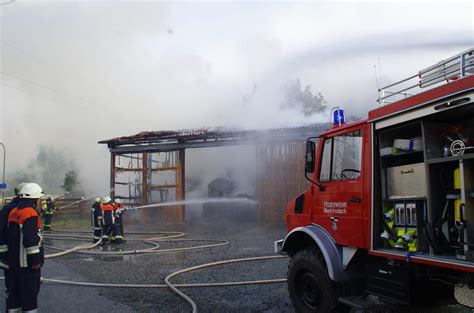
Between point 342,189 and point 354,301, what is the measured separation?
1167mm

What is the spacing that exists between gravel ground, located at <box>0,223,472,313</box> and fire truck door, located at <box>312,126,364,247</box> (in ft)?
3.15

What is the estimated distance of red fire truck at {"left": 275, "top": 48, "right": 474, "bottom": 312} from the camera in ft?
9.75

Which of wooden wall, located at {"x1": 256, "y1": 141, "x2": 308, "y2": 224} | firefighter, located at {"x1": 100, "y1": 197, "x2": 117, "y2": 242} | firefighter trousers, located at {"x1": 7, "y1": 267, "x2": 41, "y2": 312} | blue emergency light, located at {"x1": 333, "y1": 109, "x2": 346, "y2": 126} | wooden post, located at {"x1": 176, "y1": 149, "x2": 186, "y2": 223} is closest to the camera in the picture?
firefighter trousers, located at {"x1": 7, "y1": 267, "x2": 41, "y2": 312}

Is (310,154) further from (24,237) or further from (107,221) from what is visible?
(107,221)

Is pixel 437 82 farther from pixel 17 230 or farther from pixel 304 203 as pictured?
pixel 17 230

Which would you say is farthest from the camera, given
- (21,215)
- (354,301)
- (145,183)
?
(145,183)

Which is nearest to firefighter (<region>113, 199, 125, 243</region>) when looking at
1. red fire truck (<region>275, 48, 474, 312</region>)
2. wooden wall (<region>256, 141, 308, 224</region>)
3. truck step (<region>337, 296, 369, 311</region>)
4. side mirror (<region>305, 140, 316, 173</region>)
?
wooden wall (<region>256, 141, 308, 224</region>)

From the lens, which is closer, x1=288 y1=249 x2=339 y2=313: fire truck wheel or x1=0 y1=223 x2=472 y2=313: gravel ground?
x1=288 y1=249 x2=339 y2=313: fire truck wheel

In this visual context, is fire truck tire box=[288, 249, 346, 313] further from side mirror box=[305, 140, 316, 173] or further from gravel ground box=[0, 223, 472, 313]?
side mirror box=[305, 140, 316, 173]

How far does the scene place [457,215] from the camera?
9.73 feet

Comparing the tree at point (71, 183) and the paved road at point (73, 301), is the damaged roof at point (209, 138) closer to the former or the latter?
the tree at point (71, 183)

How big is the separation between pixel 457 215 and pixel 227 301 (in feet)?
11.2

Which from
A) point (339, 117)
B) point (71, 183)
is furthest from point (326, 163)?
point (71, 183)

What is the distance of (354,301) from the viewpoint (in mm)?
3855
